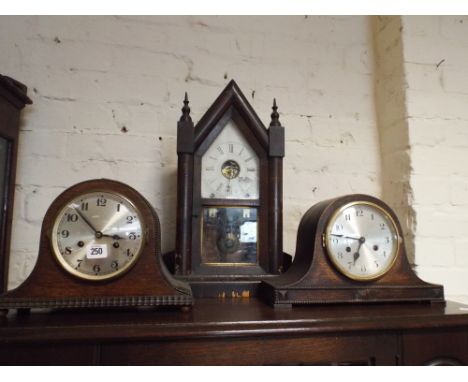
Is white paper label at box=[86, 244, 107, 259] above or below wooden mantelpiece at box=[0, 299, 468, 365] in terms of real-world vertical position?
above

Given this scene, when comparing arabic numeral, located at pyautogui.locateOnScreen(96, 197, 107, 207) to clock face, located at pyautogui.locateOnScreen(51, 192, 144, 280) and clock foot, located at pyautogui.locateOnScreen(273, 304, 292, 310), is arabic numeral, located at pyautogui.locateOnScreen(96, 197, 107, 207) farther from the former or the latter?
clock foot, located at pyautogui.locateOnScreen(273, 304, 292, 310)

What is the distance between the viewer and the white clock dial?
831 mm

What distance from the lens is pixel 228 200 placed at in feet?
2.71

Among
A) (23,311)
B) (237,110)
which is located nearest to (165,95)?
(237,110)

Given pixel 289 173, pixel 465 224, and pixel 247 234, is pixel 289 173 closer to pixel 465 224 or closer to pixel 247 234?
pixel 247 234

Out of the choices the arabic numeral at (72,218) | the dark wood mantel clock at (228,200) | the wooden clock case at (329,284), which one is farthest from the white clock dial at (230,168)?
the arabic numeral at (72,218)

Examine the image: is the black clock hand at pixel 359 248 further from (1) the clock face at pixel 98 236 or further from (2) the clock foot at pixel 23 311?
(2) the clock foot at pixel 23 311

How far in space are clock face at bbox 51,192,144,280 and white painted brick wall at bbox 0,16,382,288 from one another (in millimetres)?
293

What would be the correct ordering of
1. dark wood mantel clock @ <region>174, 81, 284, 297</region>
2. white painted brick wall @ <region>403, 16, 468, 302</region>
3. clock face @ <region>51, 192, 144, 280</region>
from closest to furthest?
clock face @ <region>51, 192, 144, 280</region> → dark wood mantel clock @ <region>174, 81, 284, 297</region> → white painted brick wall @ <region>403, 16, 468, 302</region>

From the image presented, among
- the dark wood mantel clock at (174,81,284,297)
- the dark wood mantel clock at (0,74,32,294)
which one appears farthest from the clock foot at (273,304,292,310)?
the dark wood mantel clock at (0,74,32,294)

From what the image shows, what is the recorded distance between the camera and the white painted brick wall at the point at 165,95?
0.96 m

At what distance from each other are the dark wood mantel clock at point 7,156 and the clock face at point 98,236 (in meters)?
0.29

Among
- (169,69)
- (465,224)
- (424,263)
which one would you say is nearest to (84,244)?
(169,69)
